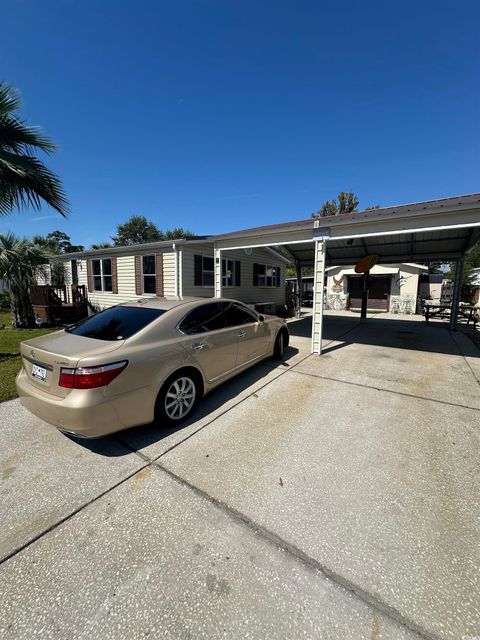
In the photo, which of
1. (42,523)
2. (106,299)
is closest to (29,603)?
(42,523)

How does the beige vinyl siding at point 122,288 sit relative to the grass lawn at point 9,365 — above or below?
above

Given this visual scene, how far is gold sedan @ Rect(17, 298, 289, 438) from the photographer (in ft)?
8.08

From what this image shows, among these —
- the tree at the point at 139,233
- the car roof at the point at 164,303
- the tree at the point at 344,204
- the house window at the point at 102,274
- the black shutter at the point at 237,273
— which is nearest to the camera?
the car roof at the point at 164,303

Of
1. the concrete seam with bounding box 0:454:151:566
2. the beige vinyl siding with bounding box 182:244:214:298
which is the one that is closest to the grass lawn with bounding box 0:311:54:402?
the concrete seam with bounding box 0:454:151:566

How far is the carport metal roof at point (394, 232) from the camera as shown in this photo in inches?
206

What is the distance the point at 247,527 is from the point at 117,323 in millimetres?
2461

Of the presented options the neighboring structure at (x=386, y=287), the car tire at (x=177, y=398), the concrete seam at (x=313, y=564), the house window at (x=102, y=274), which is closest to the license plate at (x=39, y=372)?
the car tire at (x=177, y=398)

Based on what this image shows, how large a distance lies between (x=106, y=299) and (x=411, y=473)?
41.8 ft

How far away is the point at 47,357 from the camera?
2625mm

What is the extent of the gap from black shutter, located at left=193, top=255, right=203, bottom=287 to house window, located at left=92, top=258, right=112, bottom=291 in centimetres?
456

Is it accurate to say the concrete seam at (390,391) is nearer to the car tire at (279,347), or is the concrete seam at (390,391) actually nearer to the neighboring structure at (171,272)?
the car tire at (279,347)

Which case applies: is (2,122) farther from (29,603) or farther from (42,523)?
(29,603)

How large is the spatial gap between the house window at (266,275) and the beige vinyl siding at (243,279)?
0.20m

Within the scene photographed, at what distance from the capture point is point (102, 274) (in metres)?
12.4
